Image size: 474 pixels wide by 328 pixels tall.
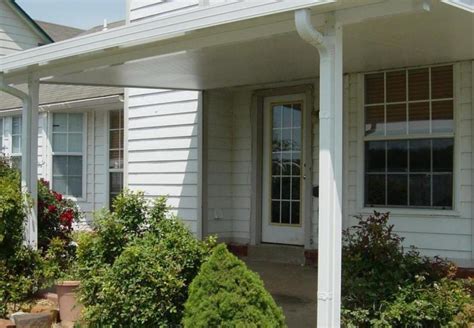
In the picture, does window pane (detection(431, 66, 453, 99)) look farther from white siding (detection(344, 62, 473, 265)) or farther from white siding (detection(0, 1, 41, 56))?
white siding (detection(0, 1, 41, 56))

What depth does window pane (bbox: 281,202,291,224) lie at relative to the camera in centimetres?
870

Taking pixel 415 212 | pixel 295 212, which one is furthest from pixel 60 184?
pixel 415 212

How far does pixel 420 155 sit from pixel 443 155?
272 millimetres

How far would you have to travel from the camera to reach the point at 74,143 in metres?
12.6

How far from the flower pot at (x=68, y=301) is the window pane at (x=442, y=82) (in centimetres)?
456

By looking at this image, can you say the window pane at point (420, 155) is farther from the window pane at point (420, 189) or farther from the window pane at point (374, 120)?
the window pane at point (374, 120)

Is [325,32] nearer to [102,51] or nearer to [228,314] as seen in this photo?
[228,314]

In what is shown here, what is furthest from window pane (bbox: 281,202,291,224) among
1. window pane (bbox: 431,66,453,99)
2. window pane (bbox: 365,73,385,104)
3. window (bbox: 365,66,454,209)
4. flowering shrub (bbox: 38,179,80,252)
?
flowering shrub (bbox: 38,179,80,252)

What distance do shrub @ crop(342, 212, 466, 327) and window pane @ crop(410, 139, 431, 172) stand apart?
2.09m

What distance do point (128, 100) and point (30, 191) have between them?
10.0 ft

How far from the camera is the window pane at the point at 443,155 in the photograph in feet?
23.0

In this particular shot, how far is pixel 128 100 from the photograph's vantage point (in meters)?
9.84

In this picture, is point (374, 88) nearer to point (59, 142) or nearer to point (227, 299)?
point (227, 299)

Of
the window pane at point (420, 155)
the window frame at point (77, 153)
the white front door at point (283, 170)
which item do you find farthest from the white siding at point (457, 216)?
the window frame at point (77, 153)
